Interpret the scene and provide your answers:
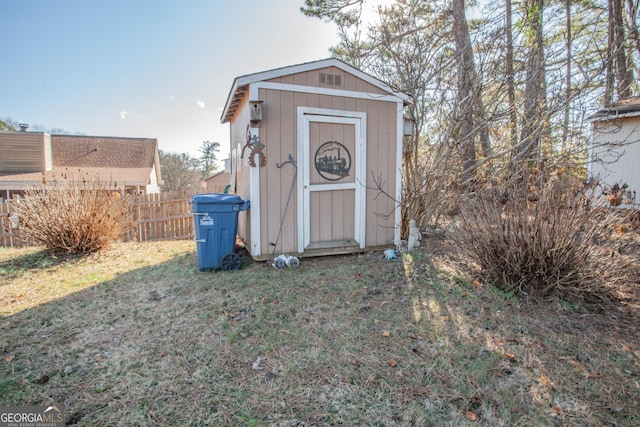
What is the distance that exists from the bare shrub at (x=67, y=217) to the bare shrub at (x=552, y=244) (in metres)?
5.59

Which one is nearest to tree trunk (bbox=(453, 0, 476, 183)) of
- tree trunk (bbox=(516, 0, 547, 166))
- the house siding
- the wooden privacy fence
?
tree trunk (bbox=(516, 0, 547, 166))

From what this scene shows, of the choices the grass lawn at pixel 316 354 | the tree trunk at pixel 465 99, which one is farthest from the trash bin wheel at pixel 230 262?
the tree trunk at pixel 465 99

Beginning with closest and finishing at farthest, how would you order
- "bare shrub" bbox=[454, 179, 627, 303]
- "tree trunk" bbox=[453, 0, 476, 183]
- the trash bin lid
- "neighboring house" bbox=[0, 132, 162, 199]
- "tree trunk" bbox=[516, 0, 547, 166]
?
"bare shrub" bbox=[454, 179, 627, 303]
the trash bin lid
"tree trunk" bbox=[516, 0, 547, 166]
"tree trunk" bbox=[453, 0, 476, 183]
"neighboring house" bbox=[0, 132, 162, 199]

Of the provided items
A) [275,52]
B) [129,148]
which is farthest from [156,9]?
[129,148]

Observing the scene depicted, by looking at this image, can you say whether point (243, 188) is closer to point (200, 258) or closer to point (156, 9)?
point (200, 258)

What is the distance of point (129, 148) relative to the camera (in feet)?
51.8

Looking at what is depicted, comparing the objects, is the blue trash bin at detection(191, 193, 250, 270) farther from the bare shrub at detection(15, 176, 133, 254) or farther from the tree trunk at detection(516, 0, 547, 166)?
the tree trunk at detection(516, 0, 547, 166)

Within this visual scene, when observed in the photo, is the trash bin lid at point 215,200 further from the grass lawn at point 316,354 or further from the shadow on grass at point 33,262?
the shadow on grass at point 33,262

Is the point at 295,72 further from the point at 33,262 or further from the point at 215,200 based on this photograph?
the point at 33,262

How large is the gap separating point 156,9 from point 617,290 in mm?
9475

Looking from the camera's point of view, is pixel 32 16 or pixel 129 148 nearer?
pixel 32 16

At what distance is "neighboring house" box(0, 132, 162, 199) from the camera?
42.8 feet

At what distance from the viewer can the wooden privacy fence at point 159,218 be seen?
733 centimetres

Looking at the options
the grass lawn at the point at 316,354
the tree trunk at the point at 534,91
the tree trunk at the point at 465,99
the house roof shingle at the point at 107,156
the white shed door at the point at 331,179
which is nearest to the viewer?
the grass lawn at the point at 316,354
